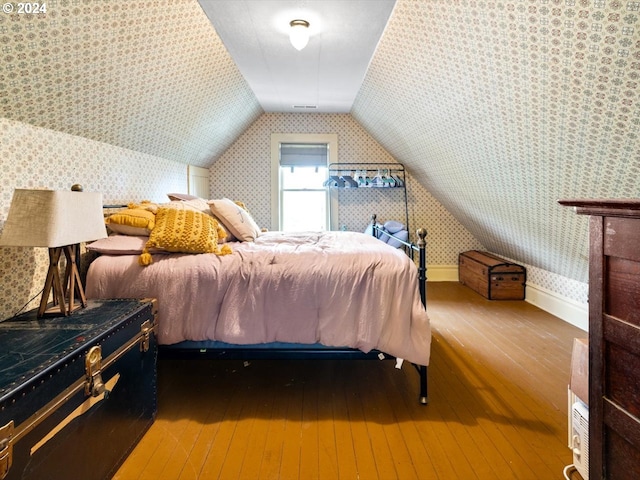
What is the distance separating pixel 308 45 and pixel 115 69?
59.7 inches

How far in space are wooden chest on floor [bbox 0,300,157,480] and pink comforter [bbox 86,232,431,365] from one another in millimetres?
177

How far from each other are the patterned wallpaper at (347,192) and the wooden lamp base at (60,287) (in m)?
3.40

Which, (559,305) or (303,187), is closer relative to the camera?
(559,305)

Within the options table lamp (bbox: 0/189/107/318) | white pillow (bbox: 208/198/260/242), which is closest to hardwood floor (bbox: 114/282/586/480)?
table lamp (bbox: 0/189/107/318)

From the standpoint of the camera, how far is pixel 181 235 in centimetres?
209

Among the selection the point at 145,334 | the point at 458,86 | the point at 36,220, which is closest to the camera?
the point at 36,220

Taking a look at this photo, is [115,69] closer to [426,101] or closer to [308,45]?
[308,45]

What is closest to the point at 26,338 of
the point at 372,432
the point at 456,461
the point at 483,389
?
the point at 372,432

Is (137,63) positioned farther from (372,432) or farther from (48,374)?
(372,432)

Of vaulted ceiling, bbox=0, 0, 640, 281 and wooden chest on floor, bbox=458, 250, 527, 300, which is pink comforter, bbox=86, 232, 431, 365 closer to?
vaulted ceiling, bbox=0, 0, 640, 281

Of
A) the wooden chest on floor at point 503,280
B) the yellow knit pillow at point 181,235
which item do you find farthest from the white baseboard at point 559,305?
the yellow knit pillow at point 181,235

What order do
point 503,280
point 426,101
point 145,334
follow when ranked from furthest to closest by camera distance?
point 503,280
point 426,101
point 145,334

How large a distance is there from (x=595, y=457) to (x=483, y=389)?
4.10 feet

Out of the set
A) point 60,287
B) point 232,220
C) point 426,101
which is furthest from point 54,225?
point 426,101
